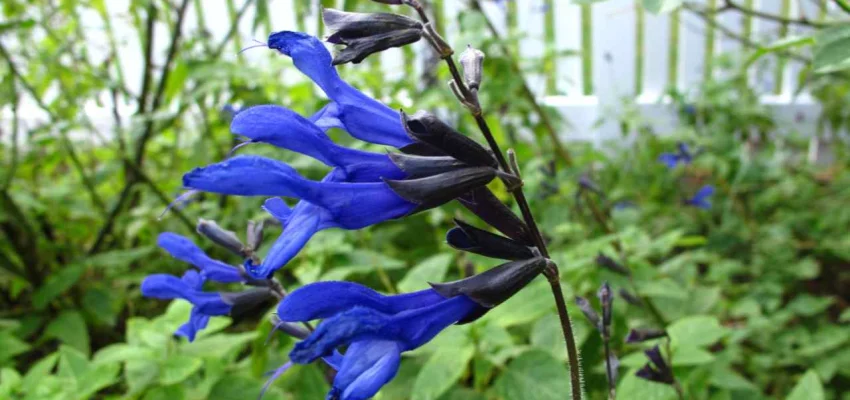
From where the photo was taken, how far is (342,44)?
61 cm

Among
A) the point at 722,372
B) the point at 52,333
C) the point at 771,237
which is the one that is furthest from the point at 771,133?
the point at 52,333

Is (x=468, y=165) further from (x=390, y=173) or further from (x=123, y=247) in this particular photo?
(x=123, y=247)

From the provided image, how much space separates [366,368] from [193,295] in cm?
32

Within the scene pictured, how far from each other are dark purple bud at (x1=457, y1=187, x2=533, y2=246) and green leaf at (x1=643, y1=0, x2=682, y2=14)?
377 mm

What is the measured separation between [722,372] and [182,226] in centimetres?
146

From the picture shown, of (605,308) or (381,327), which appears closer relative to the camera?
(381,327)

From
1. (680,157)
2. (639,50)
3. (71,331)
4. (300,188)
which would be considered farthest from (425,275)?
(639,50)

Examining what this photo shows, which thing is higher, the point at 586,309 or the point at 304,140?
the point at 304,140

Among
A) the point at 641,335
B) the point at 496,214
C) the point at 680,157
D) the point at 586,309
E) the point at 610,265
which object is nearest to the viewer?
the point at 496,214

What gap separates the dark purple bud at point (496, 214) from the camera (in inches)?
23.1

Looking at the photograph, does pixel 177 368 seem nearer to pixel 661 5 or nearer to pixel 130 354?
pixel 130 354

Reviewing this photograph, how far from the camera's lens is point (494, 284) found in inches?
21.5

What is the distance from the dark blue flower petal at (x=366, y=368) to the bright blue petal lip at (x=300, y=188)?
97 mm

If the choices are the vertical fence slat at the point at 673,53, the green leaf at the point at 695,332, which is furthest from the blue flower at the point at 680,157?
the vertical fence slat at the point at 673,53
